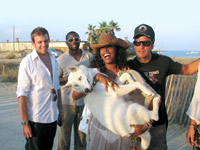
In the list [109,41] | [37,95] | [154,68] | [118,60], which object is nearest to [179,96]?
[154,68]

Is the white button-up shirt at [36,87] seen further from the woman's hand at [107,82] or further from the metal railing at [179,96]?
the metal railing at [179,96]

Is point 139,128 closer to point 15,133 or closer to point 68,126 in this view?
point 68,126

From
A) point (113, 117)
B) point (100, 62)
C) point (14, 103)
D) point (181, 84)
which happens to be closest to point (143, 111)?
point (113, 117)

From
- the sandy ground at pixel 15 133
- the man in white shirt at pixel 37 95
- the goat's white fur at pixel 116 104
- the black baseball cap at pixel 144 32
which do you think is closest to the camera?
the goat's white fur at pixel 116 104

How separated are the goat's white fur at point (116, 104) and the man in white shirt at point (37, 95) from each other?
0.72 meters

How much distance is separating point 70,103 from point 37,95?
114 centimetres

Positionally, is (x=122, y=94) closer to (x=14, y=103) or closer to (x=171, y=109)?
(x=171, y=109)

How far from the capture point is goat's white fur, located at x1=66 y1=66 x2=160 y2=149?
2.19 meters

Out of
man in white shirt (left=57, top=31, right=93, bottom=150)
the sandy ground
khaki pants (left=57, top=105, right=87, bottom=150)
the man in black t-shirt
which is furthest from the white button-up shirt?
the sandy ground

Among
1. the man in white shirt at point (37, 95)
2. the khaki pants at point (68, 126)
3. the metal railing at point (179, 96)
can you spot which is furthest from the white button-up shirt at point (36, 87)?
the metal railing at point (179, 96)

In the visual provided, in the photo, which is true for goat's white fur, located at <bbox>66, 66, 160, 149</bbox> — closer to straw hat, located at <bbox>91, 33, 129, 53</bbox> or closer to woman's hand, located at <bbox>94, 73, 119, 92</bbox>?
woman's hand, located at <bbox>94, 73, 119, 92</bbox>

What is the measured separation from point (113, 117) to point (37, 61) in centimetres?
139

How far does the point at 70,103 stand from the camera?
3873 millimetres

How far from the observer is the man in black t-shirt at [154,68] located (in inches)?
104
